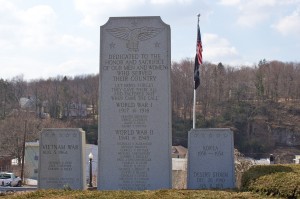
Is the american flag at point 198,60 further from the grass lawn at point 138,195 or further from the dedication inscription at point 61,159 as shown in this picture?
the grass lawn at point 138,195

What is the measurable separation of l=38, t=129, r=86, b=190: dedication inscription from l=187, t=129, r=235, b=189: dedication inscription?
2.78 m

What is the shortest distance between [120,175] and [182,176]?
31.9 feet

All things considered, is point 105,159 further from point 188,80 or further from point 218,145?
point 188,80

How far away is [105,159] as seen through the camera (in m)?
13.3

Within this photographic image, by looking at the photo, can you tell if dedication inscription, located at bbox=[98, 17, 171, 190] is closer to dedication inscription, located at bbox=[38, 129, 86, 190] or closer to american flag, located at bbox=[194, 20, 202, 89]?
dedication inscription, located at bbox=[38, 129, 86, 190]

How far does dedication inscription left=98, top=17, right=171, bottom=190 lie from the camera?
13.2m

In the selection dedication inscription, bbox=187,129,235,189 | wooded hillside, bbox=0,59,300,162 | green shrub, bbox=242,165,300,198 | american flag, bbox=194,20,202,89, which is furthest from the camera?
wooded hillside, bbox=0,59,300,162

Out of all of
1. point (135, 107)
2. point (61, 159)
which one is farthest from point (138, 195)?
point (61, 159)

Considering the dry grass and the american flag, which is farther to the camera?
the american flag

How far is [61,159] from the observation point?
13336 mm

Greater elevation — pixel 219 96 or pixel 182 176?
pixel 219 96

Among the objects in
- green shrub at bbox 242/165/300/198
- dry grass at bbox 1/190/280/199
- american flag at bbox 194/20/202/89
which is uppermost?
american flag at bbox 194/20/202/89

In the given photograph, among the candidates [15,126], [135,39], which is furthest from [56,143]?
[15,126]

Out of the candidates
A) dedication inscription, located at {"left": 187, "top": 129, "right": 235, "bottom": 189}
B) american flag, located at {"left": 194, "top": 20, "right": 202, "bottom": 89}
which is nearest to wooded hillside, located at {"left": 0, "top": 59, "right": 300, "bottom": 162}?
american flag, located at {"left": 194, "top": 20, "right": 202, "bottom": 89}
